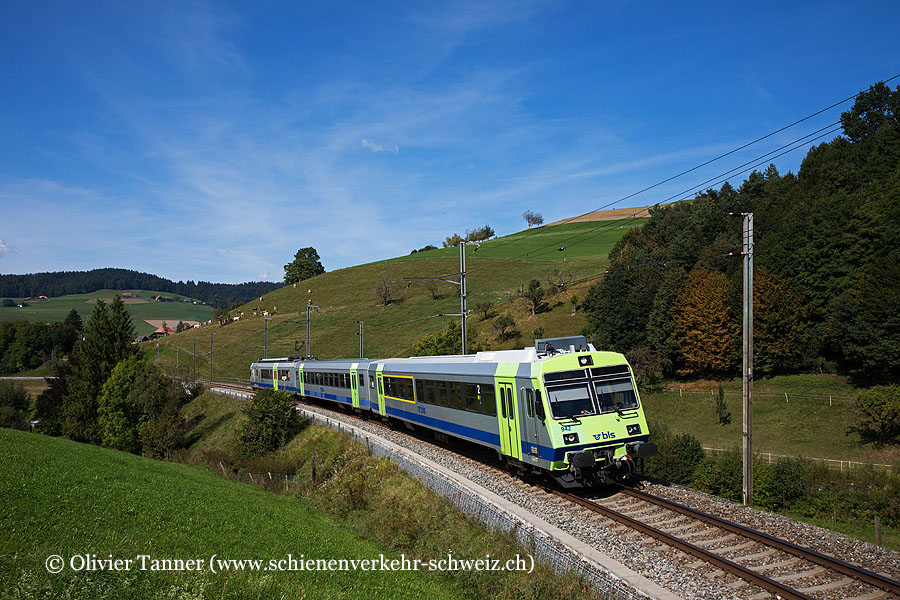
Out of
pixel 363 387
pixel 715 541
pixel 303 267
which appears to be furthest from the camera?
pixel 303 267

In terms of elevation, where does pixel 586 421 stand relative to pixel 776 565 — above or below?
above

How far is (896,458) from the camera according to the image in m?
29.4

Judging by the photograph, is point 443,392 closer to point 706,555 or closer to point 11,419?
point 706,555

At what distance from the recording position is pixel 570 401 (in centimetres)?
1396

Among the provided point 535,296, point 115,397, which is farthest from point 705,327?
point 115,397

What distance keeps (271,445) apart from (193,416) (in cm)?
2512

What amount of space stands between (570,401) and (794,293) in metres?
42.6

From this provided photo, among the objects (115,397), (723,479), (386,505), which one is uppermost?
(723,479)

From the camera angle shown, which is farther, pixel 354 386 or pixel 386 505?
pixel 354 386

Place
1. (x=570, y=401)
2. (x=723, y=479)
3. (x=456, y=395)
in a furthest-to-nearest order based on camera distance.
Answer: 1. (x=456, y=395)
2. (x=723, y=479)
3. (x=570, y=401)

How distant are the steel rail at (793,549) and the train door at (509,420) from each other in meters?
3.61

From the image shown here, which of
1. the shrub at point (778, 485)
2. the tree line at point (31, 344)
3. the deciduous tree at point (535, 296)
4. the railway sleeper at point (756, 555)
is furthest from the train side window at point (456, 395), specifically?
the tree line at point (31, 344)

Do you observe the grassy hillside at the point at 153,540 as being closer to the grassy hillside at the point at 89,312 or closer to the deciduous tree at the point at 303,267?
the deciduous tree at the point at 303,267

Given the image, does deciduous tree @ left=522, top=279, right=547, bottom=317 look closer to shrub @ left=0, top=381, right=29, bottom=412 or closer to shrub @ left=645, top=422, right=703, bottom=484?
shrub @ left=645, top=422, right=703, bottom=484
